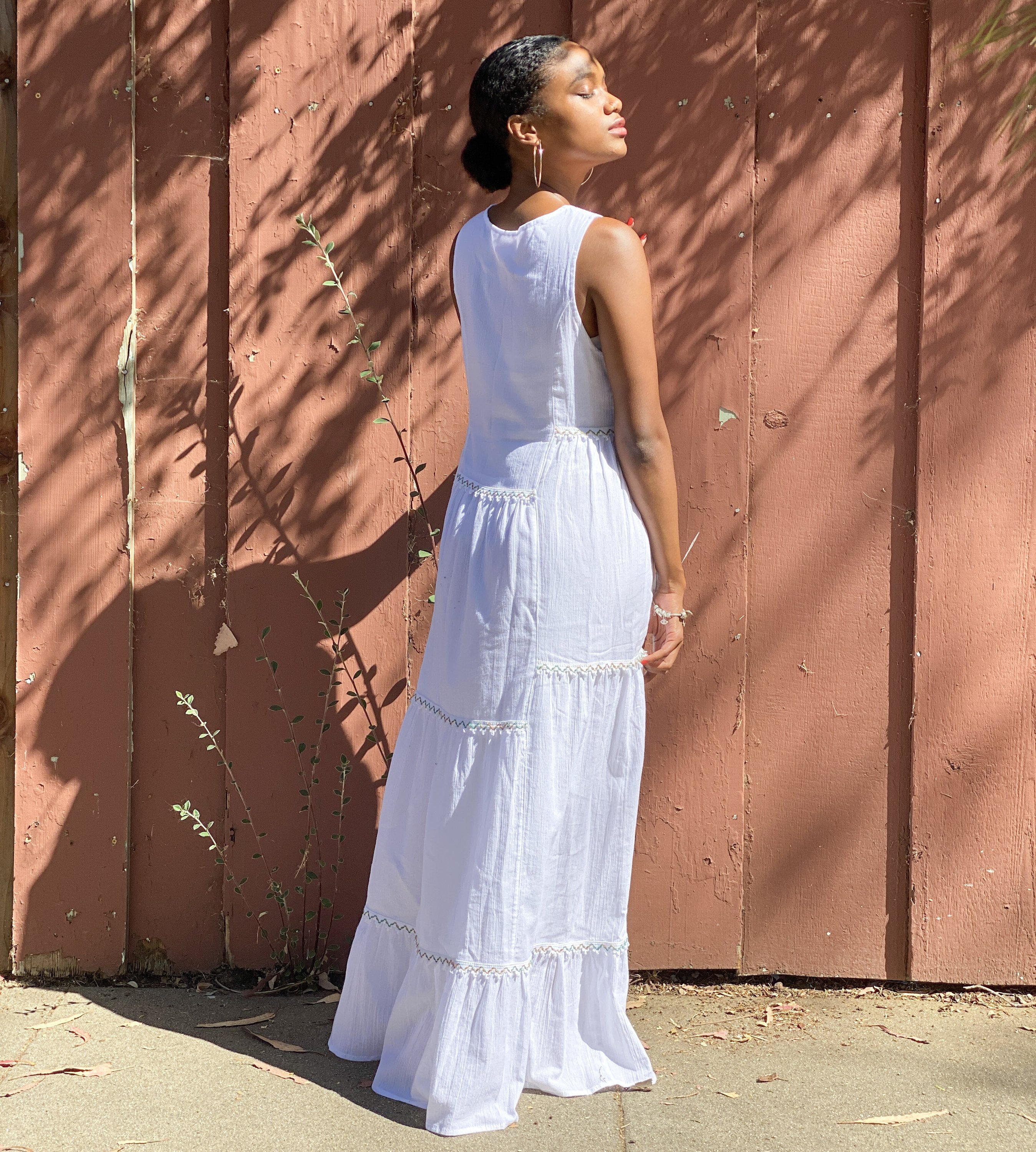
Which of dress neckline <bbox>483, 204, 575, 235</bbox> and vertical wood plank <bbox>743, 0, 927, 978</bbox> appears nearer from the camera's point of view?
dress neckline <bbox>483, 204, 575, 235</bbox>

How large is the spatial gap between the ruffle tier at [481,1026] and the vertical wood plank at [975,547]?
968 mm

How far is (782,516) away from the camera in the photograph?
3037 mm

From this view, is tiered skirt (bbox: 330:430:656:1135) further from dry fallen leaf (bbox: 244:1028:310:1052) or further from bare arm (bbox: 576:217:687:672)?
dry fallen leaf (bbox: 244:1028:310:1052)

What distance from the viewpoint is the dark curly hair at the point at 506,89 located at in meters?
2.34

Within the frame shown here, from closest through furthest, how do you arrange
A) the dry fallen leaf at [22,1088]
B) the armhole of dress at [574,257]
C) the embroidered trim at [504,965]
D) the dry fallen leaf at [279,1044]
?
the armhole of dress at [574,257]
the embroidered trim at [504,965]
the dry fallen leaf at [22,1088]
the dry fallen leaf at [279,1044]

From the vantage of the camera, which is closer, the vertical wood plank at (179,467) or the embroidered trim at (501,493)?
the embroidered trim at (501,493)

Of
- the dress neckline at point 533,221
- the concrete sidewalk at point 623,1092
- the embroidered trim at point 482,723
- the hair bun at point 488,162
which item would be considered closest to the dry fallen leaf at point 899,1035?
the concrete sidewalk at point 623,1092

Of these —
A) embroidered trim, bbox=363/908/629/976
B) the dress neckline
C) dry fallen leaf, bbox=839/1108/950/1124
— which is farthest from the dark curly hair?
dry fallen leaf, bbox=839/1108/950/1124

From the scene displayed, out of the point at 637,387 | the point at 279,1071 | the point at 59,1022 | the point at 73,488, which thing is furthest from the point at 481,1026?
the point at 73,488

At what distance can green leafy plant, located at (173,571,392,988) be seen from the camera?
121 inches

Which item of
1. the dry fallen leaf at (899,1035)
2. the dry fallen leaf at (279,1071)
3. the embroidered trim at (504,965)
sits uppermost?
the embroidered trim at (504,965)

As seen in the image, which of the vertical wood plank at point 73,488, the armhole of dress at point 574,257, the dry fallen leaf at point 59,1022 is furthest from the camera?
the vertical wood plank at point 73,488

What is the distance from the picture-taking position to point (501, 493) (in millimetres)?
2475

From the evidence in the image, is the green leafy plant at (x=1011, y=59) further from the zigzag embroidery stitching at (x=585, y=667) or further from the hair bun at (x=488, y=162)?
the zigzag embroidery stitching at (x=585, y=667)
